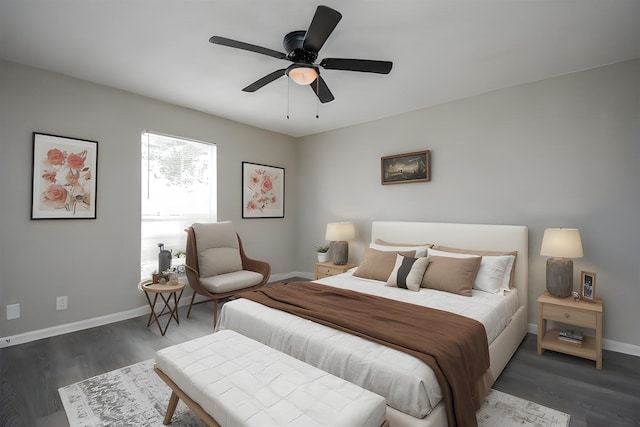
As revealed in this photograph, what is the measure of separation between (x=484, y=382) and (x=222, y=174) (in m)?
3.96

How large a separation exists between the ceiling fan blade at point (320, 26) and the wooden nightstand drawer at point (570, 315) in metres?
2.93

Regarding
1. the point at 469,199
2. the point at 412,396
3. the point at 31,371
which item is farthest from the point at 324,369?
the point at 469,199

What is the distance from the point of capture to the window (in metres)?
3.82

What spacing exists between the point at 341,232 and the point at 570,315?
8.91ft

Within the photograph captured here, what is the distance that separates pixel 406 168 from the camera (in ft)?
13.9

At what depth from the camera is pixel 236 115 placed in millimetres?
4402

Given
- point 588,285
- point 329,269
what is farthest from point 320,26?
point 329,269

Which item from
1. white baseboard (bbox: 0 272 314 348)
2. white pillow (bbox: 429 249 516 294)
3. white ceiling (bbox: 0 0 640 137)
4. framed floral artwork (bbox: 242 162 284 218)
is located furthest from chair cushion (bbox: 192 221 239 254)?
white pillow (bbox: 429 249 516 294)

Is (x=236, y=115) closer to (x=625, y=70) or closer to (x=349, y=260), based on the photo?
(x=349, y=260)

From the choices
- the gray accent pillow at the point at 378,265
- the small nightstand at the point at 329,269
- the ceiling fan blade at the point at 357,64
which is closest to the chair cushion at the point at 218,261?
the small nightstand at the point at 329,269

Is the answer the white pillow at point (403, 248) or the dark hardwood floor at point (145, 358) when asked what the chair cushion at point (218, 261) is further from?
the white pillow at point (403, 248)

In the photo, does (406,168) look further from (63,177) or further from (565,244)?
(63,177)

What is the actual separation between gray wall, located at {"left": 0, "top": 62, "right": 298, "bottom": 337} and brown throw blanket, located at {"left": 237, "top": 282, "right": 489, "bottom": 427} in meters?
1.87

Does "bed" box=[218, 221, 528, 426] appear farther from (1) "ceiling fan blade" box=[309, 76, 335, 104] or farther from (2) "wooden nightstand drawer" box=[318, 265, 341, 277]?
(1) "ceiling fan blade" box=[309, 76, 335, 104]
